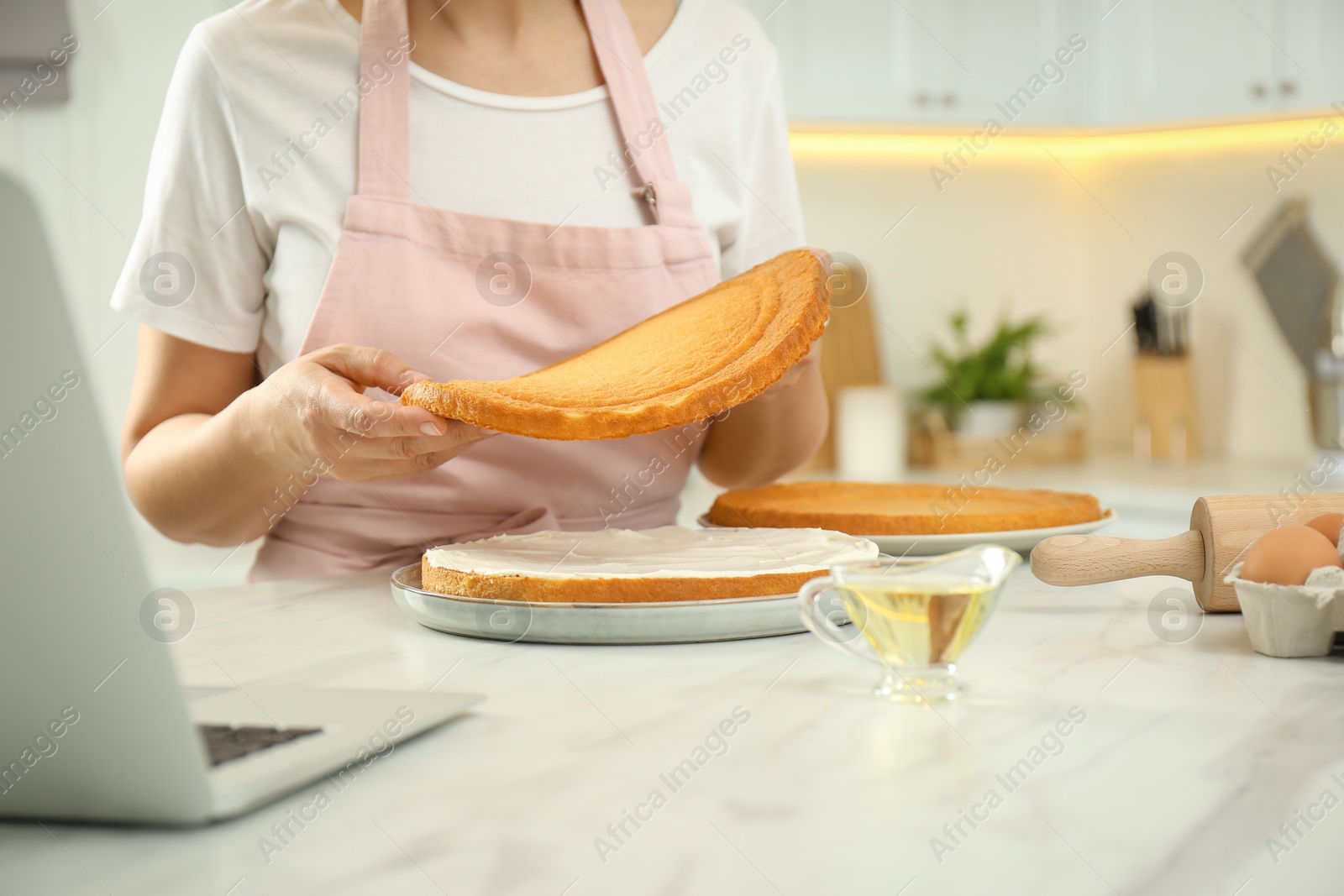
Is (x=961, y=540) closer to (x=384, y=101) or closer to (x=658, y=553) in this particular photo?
(x=658, y=553)

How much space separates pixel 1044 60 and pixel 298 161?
2.12 metres

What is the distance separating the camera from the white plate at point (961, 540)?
0.88 m

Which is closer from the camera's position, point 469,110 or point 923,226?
point 469,110

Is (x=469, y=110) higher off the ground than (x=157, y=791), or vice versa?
(x=469, y=110)

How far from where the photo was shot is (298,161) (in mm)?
1021

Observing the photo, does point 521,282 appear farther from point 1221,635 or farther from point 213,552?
point 213,552

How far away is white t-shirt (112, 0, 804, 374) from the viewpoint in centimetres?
102

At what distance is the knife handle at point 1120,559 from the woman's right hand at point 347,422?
373 mm

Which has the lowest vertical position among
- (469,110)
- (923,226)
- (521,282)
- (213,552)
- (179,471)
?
(213,552)

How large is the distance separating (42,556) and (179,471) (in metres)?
0.64

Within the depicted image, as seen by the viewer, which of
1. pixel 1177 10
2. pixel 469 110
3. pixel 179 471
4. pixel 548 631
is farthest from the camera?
pixel 1177 10

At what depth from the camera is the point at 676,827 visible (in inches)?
16.4

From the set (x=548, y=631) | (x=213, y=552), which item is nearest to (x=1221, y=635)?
(x=548, y=631)

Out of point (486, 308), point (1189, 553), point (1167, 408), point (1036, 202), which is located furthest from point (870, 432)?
point (1189, 553)
